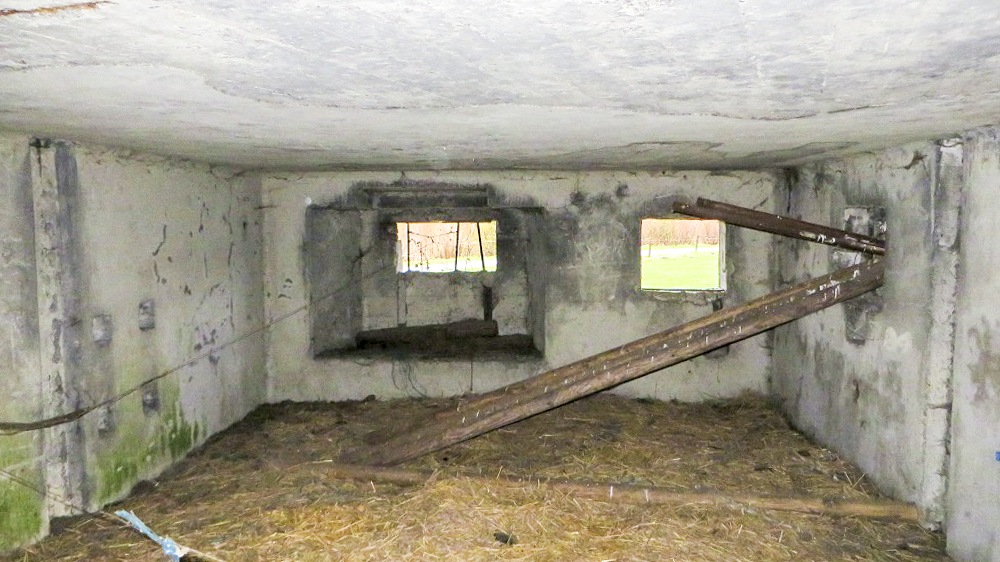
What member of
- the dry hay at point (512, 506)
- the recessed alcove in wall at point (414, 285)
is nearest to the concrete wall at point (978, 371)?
the dry hay at point (512, 506)

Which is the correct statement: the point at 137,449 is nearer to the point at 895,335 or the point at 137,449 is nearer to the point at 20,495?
the point at 20,495

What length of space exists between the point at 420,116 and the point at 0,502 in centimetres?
236

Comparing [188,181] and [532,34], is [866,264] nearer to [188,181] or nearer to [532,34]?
[532,34]

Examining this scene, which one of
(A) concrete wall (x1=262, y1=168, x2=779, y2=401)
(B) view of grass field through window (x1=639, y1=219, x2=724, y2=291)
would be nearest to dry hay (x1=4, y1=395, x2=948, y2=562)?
(A) concrete wall (x1=262, y1=168, x2=779, y2=401)

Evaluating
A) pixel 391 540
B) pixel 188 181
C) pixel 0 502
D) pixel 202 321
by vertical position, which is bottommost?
pixel 391 540

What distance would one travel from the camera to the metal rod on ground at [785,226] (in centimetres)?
387

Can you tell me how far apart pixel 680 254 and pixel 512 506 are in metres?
21.0

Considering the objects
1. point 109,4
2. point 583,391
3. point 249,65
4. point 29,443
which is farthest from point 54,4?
point 583,391

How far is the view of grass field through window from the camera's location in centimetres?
1844

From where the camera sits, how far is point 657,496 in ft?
12.3

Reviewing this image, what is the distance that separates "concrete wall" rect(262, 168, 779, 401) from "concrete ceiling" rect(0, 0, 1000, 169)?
7.53ft

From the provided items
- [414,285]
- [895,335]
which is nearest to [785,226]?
[895,335]

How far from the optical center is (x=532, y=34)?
62.6 inches

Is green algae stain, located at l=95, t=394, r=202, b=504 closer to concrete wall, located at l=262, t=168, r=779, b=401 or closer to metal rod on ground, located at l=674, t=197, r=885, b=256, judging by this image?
concrete wall, located at l=262, t=168, r=779, b=401
